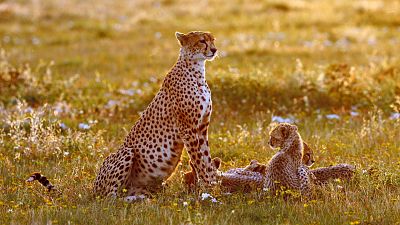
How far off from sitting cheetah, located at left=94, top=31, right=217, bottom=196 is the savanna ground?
0.28 m

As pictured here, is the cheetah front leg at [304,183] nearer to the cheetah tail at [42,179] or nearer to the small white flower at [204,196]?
the small white flower at [204,196]

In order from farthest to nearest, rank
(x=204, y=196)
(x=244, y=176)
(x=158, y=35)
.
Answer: (x=158, y=35)
(x=244, y=176)
(x=204, y=196)

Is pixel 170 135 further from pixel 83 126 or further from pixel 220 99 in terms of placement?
pixel 220 99

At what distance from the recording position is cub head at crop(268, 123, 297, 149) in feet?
24.9

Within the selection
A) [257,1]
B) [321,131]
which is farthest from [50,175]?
[257,1]

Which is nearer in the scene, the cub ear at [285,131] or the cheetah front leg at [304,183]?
the cheetah front leg at [304,183]

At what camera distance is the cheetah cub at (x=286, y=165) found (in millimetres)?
7293

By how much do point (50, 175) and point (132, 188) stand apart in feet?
3.89

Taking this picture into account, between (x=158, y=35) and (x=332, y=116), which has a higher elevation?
(x=158, y=35)

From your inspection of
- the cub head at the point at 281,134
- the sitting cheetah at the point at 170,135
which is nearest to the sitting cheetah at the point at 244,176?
the sitting cheetah at the point at 170,135

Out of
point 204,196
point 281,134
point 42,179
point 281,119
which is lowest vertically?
point 204,196

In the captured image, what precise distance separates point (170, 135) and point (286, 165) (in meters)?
1.20

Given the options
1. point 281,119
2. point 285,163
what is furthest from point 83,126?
point 285,163

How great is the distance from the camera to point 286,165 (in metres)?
7.35
